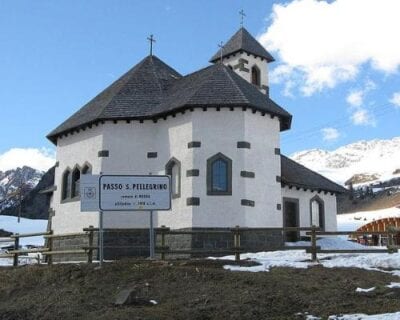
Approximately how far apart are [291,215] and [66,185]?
11.8 meters

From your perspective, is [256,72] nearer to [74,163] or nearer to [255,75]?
[255,75]

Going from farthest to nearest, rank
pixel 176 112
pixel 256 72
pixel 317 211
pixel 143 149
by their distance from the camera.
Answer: pixel 256 72 → pixel 317 211 → pixel 143 149 → pixel 176 112

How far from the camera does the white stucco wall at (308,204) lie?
98.8 ft

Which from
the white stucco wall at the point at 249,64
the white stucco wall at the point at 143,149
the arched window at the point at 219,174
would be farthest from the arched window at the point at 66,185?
the white stucco wall at the point at 249,64

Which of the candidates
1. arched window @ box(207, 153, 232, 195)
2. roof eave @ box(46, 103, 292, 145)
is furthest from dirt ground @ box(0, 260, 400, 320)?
roof eave @ box(46, 103, 292, 145)

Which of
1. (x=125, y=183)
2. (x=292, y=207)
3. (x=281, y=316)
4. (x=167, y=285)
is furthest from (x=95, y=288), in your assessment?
(x=292, y=207)

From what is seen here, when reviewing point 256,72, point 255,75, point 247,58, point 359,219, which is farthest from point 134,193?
point 359,219

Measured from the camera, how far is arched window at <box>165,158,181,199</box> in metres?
24.8

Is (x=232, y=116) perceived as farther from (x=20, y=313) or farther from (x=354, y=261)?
(x=20, y=313)

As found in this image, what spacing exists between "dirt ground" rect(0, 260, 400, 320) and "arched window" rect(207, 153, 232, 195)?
7368mm

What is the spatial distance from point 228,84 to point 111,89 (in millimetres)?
7657

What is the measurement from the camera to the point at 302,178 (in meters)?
31.3

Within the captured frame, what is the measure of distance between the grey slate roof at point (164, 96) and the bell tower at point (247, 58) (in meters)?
8.72

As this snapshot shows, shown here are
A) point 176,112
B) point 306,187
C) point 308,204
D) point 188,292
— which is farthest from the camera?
point 308,204
